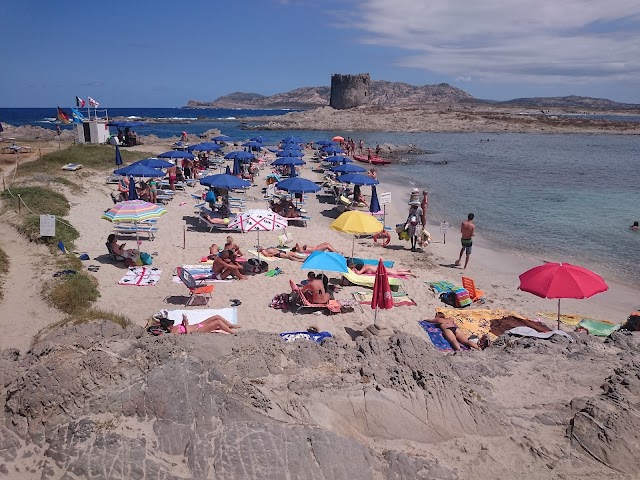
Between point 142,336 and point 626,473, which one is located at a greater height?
point 142,336

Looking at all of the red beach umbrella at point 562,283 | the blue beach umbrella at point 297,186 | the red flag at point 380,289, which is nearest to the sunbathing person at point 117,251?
the blue beach umbrella at point 297,186

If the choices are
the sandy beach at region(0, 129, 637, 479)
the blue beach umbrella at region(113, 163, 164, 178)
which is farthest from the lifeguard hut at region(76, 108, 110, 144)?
the blue beach umbrella at region(113, 163, 164, 178)

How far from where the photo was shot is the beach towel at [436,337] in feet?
26.6

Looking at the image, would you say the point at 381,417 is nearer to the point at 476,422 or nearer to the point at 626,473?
the point at 476,422

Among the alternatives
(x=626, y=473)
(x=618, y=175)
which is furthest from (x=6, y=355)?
(x=618, y=175)

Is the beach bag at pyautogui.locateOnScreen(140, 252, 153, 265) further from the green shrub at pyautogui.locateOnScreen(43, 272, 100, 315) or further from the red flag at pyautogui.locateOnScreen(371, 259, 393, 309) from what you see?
the red flag at pyautogui.locateOnScreen(371, 259, 393, 309)

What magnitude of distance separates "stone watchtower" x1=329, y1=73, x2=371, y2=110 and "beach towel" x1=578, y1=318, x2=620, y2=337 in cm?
8135

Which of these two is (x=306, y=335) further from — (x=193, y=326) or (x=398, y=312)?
(x=398, y=312)

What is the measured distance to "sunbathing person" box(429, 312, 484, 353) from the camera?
8109 mm

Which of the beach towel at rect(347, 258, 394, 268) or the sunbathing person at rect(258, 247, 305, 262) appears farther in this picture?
the sunbathing person at rect(258, 247, 305, 262)

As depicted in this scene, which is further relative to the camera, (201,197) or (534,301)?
(201,197)

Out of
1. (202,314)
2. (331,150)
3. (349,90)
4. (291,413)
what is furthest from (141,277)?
(349,90)

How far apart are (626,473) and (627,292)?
27.7 feet

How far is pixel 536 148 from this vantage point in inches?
1895
